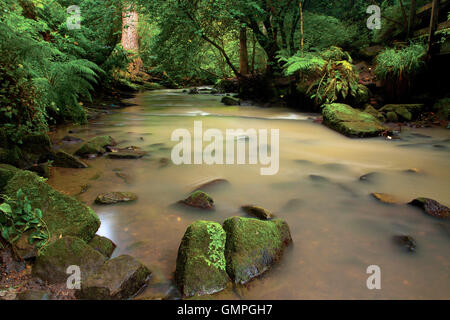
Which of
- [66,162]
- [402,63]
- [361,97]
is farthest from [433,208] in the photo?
[402,63]

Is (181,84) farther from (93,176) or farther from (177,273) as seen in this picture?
(177,273)

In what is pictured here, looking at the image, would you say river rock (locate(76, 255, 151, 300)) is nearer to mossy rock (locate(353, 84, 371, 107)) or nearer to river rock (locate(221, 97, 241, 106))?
mossy rock (locate(353, 84, 371, 107))

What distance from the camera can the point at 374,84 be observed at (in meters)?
9.27

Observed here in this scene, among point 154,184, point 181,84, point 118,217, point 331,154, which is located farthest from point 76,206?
point 181,84

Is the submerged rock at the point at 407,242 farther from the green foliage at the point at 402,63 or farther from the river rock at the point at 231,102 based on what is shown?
the river rock at the point at 231,102

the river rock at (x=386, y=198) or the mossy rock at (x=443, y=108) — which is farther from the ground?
the mossy rock at (x=443, y=108)

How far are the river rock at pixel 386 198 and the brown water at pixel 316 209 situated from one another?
82 mm

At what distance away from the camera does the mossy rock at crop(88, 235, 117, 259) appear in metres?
2.26

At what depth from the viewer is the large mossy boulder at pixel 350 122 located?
6.40 m

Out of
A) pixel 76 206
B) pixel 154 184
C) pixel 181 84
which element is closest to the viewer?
pixel 76 206

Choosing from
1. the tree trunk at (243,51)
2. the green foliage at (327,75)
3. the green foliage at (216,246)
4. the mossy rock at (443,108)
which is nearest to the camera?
the green foliage at (216,246)

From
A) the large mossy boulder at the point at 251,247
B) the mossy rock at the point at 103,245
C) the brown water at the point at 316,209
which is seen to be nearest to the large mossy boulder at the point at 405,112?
the brown water at the point at 316,209

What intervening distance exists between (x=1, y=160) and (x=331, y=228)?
374 cm

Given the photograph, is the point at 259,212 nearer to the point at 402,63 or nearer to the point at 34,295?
the point at 34,295
